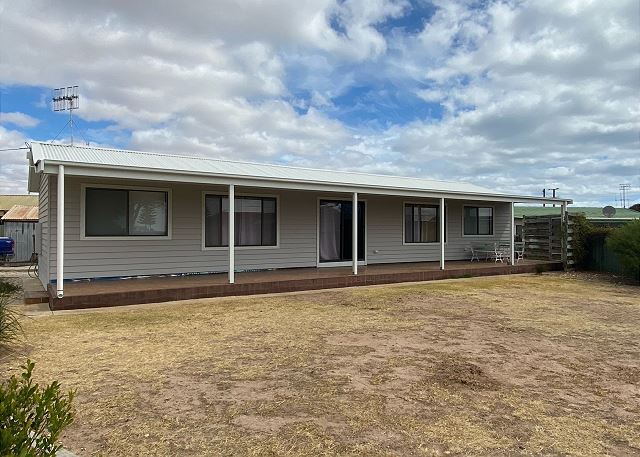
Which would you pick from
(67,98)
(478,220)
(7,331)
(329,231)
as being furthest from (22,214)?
(7,331)

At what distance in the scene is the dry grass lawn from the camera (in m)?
3.14

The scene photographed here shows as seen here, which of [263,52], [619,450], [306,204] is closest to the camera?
[619,450]

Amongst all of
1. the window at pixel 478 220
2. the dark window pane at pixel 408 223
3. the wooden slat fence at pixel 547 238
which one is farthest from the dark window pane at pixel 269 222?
the wooden slat fence at pixel 547 238

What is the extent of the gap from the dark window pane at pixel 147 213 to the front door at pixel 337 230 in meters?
4.35

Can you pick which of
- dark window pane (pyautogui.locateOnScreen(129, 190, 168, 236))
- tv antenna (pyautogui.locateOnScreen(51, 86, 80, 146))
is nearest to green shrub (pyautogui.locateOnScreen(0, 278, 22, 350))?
dark window pane (pyautogui.locateOnScreen(129, 190, 168, 236))

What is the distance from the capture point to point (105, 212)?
985 cm

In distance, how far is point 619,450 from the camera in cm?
299

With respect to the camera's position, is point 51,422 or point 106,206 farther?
point 106,206

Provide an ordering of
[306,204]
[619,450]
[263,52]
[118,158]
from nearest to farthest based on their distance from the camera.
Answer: [619,450] → [118,158] → [306,204] → [263,52]

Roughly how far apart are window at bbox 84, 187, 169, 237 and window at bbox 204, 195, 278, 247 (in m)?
1.08

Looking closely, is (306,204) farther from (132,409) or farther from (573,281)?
(132,409)

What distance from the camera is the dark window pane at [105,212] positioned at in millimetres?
9656

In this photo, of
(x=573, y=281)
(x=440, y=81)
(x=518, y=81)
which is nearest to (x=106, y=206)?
(x=573, y=281)

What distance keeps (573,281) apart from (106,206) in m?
12.0
